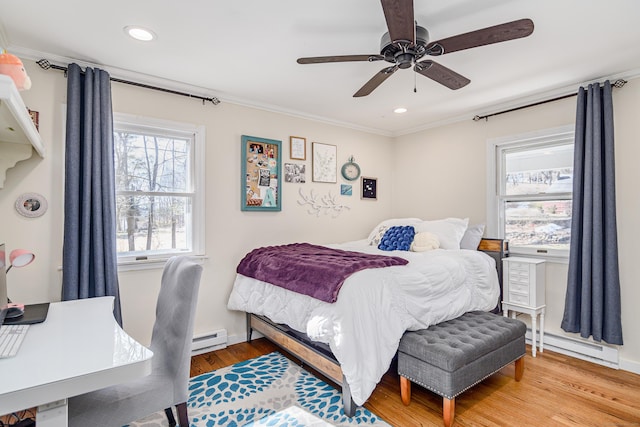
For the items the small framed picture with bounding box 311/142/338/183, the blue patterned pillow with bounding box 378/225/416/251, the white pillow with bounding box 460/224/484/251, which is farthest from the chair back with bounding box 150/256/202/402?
the white pillow with bounding box 460/224/484/251

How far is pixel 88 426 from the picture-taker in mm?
1306

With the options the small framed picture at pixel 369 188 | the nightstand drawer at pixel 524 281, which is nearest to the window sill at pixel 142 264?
the small framed picture at pixel 369 188

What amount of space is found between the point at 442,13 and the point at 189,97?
2.20m

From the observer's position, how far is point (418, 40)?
1880mm

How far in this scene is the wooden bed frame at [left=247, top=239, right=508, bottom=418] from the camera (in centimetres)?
213

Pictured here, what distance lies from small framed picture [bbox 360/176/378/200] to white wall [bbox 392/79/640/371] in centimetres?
36

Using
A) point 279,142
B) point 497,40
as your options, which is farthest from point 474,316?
point 279,142

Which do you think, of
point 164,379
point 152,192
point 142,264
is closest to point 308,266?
point 164,379

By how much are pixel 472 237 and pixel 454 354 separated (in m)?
1.80

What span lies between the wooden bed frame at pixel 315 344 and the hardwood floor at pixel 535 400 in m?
0.29

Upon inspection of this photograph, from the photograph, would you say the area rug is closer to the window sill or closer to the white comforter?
the white comforter

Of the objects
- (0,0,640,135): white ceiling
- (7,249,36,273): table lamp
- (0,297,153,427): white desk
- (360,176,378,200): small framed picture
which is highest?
(0,0,640,135): white ceiling

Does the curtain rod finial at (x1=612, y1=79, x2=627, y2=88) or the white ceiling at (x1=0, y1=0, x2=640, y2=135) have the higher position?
the white ceiling at (x1=0, y1=0, x2=640, y2=135)

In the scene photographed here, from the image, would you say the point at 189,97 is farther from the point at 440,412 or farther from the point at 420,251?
the point at 440,412
